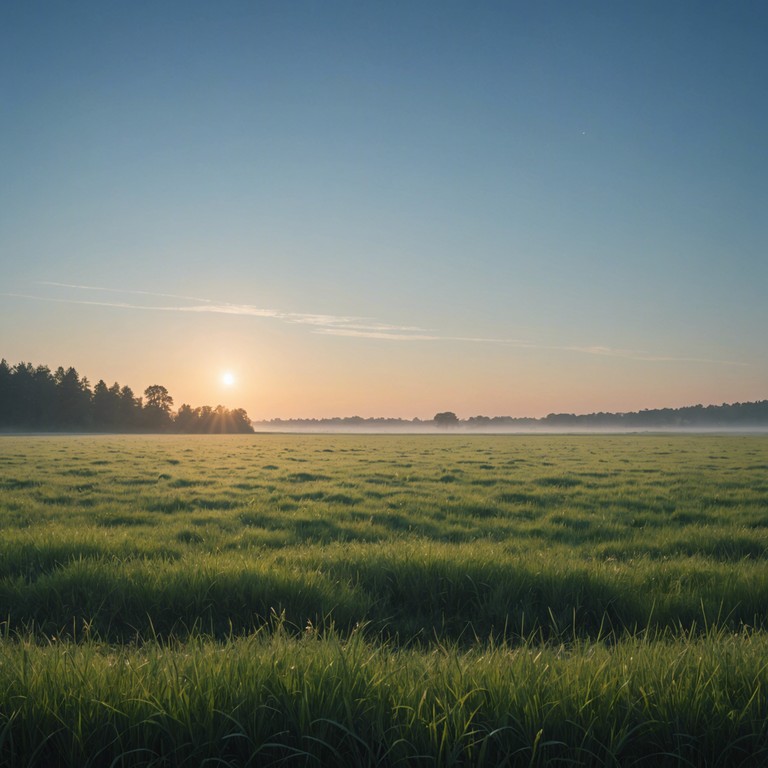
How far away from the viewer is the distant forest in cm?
11088

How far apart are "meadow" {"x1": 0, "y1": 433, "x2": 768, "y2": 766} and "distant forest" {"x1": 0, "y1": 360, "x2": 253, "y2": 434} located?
120548 millimetres

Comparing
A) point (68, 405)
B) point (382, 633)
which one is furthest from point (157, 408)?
point (382, 633)

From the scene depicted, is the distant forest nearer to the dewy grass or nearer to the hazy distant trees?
the hazy distant trees

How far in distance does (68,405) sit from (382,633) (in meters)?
132

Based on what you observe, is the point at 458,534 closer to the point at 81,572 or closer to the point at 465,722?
the point at 81,572

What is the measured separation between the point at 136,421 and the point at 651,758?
14223 centimetres

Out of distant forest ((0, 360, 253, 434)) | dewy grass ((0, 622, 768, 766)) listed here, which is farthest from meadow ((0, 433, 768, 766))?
distant forest ((0, 360, 253, 434))

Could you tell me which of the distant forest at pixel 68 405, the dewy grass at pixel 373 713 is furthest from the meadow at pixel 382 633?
the distant forest at pixel 68 405

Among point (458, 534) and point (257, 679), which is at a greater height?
point (257, 679)

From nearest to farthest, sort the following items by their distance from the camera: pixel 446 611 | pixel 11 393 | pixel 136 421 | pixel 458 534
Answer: pixel 446 611
pixel 458 534
pixel 11 393
pixel 136 421

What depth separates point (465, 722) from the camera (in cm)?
236

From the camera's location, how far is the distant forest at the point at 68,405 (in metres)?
111

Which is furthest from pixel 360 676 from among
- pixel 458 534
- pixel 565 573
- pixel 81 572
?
pixel 458 534

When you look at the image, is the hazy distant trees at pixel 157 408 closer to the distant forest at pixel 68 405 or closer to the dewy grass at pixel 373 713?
the distant forest at pixel 68 405
